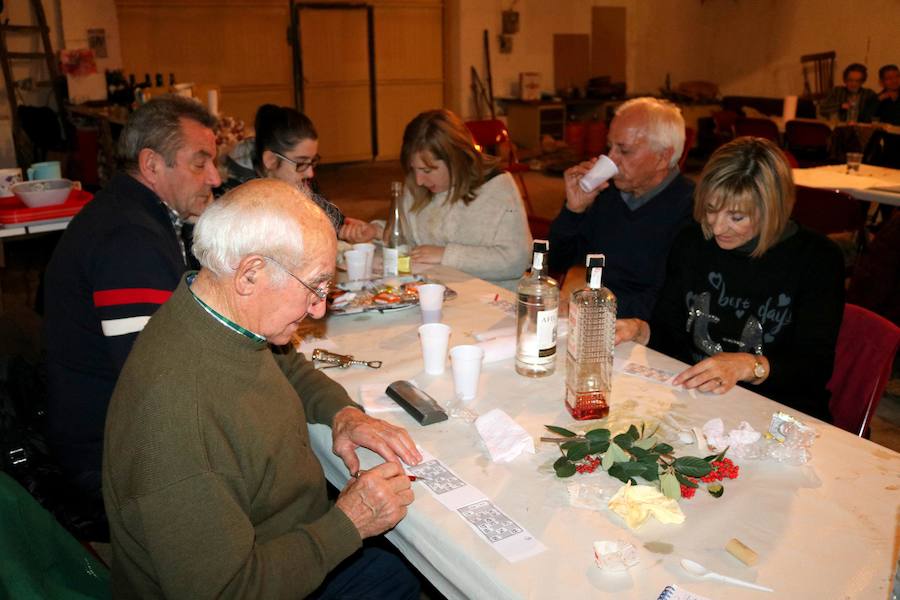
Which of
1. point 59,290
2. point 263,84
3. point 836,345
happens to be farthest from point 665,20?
point 59,290

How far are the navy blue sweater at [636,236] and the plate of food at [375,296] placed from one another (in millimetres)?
768

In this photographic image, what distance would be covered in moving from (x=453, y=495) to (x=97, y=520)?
3.61 ft

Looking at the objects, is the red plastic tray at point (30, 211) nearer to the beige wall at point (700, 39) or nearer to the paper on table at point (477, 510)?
the paper on table at point (477, 510)

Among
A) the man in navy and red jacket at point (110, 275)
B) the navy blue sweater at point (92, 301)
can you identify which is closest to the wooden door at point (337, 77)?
the man in navy and red jacket at point (110, 275)

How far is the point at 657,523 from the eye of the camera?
140cm

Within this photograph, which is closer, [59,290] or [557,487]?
[557,487]

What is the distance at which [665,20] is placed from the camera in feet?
40.1

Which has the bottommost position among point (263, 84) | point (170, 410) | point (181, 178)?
point (170, 410)

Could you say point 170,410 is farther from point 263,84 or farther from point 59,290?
point 263,84

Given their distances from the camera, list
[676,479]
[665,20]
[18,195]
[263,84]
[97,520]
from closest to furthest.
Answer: [676,479] → [97,520] → [18,195] → [263,84] → [665,20]

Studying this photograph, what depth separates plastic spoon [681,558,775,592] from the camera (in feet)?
4.02

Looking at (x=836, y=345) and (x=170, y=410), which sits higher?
(x=170, y=410)

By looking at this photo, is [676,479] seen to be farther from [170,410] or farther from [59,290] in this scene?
[59,290]

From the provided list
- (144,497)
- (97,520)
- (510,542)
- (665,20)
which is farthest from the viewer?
(665,20)
